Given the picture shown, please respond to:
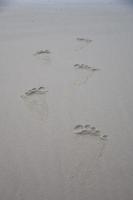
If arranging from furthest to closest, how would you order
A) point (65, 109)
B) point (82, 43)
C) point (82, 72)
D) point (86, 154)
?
point (82, 43) < point (82, 72) < point (65, 109) < point (86, 154)

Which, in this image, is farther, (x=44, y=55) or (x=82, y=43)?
(x=82, y=43)

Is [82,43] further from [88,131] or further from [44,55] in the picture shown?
[88,131]

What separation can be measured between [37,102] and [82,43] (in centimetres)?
73

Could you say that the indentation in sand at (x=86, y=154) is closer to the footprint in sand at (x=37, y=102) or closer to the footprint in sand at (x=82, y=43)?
the footprint in sand at (x=37, y=102)

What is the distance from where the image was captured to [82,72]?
5.35ft

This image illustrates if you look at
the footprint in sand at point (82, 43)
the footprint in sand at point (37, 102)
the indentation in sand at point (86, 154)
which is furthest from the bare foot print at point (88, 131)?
the footprint in sand at point (82, 43)

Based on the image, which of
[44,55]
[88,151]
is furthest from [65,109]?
[44,55]

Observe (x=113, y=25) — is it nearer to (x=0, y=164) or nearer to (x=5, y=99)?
(x=5, y=99)

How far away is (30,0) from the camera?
8.66 feet

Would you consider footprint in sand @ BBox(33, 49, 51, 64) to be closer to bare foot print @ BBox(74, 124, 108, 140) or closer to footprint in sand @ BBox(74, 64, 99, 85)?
footprint in sand @ BBox(74, 64, 99, 85)

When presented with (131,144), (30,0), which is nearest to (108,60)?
(131,144)

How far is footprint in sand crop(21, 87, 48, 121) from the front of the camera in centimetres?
133

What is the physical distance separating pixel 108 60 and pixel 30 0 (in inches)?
51.0

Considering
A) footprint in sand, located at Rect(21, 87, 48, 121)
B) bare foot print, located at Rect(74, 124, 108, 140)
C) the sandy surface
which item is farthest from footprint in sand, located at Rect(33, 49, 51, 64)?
bare foot print, located at Rect(74, 124, 108, 140)
